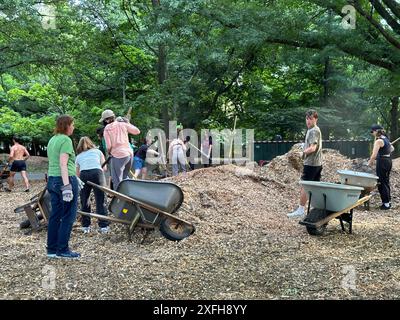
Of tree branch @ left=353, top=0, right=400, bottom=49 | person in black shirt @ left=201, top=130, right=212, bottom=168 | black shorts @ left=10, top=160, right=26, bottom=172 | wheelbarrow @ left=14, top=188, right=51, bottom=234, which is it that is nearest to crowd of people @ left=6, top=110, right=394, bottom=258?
wheelbarrow @ left=14, top=188, right=51, bottom=234

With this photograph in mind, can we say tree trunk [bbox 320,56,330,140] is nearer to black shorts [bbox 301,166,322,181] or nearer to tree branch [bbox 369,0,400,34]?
tree branch [bbox 369,0,400,34]

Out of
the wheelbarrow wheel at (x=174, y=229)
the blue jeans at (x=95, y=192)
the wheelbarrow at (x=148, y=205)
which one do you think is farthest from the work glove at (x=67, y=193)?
the blue jeans at (x=95, y=192)

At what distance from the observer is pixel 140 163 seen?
12.4 metres

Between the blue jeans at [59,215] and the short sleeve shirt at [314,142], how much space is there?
11.7 ft

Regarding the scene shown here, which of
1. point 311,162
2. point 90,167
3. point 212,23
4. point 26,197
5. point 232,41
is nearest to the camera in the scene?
point 90,167

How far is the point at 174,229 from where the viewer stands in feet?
21.1

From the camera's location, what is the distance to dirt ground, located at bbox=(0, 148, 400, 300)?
4312 millimetres

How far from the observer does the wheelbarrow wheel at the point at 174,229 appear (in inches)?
245

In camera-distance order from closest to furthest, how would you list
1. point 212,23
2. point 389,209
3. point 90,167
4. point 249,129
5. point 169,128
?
1. point 90,167
2. point 389,209
3. point 212,23
4. point 169,128
5. point 249,129

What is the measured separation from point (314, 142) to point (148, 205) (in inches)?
107

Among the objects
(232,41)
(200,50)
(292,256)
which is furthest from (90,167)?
(200,50)

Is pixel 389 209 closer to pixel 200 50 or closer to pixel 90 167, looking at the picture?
pixel 90 167

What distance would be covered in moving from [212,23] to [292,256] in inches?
A: 272

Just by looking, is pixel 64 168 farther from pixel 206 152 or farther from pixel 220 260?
pixel 206 152
